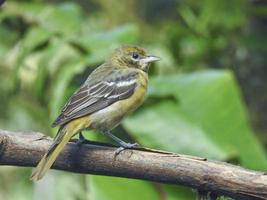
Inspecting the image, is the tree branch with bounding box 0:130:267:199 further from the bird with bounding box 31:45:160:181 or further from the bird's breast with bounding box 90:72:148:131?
the bird's breast with bounding box 90:72:148:131

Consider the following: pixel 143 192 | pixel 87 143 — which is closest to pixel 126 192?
pixel 143 192

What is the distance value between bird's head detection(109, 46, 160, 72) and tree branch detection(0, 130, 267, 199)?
3.61 ft

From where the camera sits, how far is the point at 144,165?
2.73 m

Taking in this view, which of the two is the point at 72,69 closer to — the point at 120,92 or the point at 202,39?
the point at 120,92

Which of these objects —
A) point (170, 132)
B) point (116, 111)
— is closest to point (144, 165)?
point (116, 111)

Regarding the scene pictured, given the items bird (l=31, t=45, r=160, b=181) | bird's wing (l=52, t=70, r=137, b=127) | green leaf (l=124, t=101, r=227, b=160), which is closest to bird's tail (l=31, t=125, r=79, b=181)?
bird (l=31, t=45, r=160, b=181)

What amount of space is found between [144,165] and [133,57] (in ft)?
4.60

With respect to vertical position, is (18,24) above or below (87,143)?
above

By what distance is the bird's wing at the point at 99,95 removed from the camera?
3338mm

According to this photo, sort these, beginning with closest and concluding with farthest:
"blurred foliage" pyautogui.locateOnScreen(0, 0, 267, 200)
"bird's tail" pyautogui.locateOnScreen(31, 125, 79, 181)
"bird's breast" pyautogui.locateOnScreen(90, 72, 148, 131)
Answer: "bird's tail" pyautogui.locateOnScreen(31, 125, 79, 181), "bird's breast" pyautogui.locateOnScreen(90, 72, 148, 131), "blurred foliage" pyautogui.locateOnScreen(0, 0, 267, 200)

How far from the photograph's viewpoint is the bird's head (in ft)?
13.2

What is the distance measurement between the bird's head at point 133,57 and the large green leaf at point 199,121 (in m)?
0.23

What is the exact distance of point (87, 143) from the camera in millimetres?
2994

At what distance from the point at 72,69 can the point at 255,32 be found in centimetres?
156
